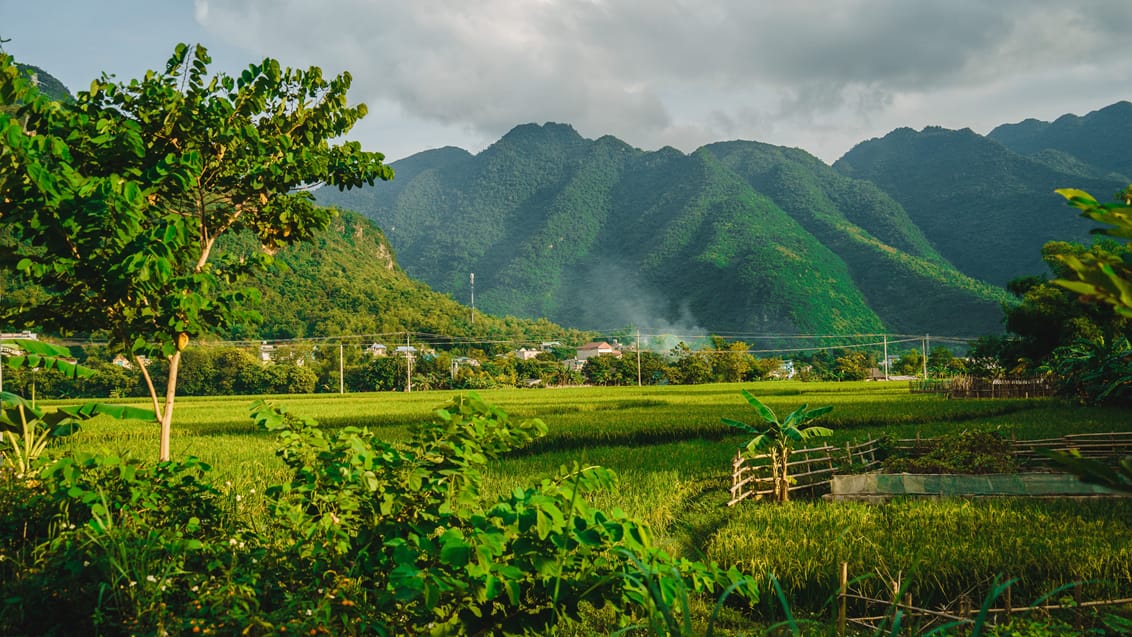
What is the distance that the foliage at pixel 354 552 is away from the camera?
2.30 metres

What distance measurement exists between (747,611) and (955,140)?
6767 inches

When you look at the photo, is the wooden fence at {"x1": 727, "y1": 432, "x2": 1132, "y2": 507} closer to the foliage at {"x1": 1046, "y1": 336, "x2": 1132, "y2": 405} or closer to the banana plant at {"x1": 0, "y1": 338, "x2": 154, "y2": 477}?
the foliage at {"x1": 1046, "y1": 336, "x2": 1132, "y2": 405}

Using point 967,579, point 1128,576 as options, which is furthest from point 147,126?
point 1128,576

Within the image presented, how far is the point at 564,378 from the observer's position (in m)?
68.8

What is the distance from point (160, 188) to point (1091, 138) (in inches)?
7759

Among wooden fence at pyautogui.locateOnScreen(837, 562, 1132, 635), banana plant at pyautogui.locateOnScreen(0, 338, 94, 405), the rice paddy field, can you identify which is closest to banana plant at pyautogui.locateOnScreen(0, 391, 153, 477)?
banana plant at pyautogui.locateOnScreen(0, 338, 94, 405)

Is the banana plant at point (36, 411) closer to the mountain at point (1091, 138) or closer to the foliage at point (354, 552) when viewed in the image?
the foliage at point (354, 552)

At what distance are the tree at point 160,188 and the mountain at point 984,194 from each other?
110431 mm

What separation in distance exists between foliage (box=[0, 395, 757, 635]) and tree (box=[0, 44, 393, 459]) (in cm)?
177

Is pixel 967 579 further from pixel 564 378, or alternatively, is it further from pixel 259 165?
pixel 564 378

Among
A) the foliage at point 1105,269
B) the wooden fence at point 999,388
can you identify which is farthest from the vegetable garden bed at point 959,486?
the wooden fence at point 999,388

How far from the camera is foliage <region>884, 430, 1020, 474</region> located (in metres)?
10.8

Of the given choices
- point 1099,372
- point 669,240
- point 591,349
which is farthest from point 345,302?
point 669,240

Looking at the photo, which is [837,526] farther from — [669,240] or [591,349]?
[669,240]
